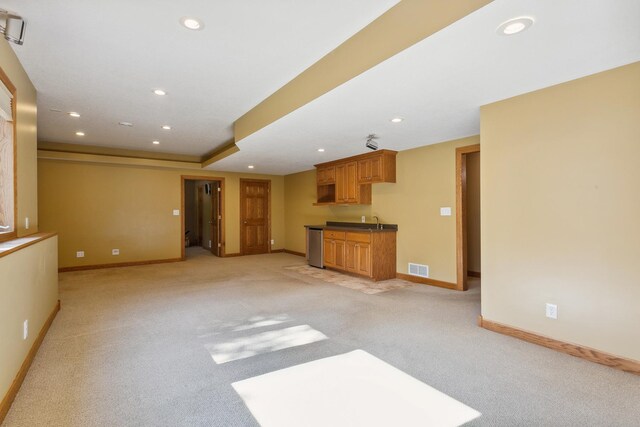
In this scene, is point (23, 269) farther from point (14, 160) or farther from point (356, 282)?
point (356, 282)

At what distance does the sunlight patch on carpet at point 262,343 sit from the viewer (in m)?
2.60

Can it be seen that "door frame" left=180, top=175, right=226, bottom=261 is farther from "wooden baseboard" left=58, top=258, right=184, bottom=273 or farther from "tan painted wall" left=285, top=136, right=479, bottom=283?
"tan painted wall" left=285, top=136, right=479, bottom=283

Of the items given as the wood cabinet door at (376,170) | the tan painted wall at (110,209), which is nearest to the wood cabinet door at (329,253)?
the wood cabinet door at (376,170)

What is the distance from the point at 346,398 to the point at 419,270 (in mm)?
3558

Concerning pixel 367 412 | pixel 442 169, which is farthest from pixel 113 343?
pixel 442 169

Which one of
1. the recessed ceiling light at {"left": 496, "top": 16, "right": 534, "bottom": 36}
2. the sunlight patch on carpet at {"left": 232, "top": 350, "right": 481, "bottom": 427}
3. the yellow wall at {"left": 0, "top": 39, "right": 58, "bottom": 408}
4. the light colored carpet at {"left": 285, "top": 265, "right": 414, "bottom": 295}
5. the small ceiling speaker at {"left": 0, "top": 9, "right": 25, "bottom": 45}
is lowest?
the sunlight patch on carpet at {"left": 232, "top": 350, "right": 481, "bottom": 427}

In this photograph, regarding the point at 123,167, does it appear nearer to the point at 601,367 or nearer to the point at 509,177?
the point at 509,177

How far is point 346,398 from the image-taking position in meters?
2.00

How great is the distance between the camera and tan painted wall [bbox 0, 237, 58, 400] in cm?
188

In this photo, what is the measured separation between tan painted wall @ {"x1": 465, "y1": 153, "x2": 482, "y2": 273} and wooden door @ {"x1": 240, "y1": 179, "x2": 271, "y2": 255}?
5.23 m

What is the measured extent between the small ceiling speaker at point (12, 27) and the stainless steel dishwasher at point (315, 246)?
5090 mm

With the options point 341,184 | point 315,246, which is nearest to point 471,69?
point 341,184

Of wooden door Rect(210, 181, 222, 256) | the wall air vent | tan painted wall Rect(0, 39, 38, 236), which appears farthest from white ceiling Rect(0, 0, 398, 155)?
wooden door Rect(210, 181, 222, 256)

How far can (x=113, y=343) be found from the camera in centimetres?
282
